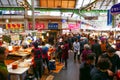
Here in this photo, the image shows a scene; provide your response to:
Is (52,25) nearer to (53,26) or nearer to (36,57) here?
(53,26)

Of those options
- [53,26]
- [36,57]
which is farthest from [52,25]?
[36,57]

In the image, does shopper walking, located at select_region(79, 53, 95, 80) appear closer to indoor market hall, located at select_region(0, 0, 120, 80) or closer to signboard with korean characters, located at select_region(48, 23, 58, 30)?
indoor market hall, located at select_region(0, 0, 120, 80)

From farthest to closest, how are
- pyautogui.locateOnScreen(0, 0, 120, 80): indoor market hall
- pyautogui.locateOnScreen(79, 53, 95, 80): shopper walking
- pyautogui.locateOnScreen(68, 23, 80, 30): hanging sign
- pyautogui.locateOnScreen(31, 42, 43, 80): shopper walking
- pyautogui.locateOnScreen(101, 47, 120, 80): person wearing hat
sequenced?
pyautogui.locateOnScreen(68, 23, 80, 30): hanging sign, pyautogui.locateOnScreen(31, 42, 43, 80): shopper walking, pyautogui.locateOnScreen(101, 47, 120, 80): person wearing hat, pyautogui.locateOnScreen(0, 0, 120, 80): indoor market hall, pyautogui.locateOnScreen(79, 53, 95, 80): shopper walking

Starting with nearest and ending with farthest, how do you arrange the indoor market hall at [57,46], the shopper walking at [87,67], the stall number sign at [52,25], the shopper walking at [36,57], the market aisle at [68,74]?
the shopper walking at [87,67] → the indoor market hall at [57,46] → the shopper walking at [36,57] → the market aisle at [68,74] → the stall number sign at [52,25]

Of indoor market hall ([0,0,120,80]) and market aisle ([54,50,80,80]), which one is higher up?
indoor market hall ([0,0,120,80])

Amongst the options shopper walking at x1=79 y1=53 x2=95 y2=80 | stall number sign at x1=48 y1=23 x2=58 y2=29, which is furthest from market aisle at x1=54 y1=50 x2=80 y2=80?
stall number sign at x1=48 y1=23 x2=58 y2=29

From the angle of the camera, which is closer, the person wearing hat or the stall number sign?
the person wearing hat

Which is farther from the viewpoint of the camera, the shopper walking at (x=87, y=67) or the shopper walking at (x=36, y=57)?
the shopper walking at (x=36, y=57)

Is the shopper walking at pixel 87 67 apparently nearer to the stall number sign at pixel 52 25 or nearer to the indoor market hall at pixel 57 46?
the indoor market hall at pixel 57 46

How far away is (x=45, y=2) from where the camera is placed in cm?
3366

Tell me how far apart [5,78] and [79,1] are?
29.4 meters

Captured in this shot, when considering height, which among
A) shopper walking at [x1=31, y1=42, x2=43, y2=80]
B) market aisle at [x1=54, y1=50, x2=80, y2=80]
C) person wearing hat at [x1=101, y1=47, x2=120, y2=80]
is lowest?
market aisle at [x1=54, y1=50, x2=80, y2=80]

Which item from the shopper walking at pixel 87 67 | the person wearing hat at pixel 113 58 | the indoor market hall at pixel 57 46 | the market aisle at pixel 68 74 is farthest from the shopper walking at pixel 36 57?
the shopper walking at pixel 87 67

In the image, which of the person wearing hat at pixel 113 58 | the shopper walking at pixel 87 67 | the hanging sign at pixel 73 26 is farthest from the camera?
the hanging sign at pixel 73 26
